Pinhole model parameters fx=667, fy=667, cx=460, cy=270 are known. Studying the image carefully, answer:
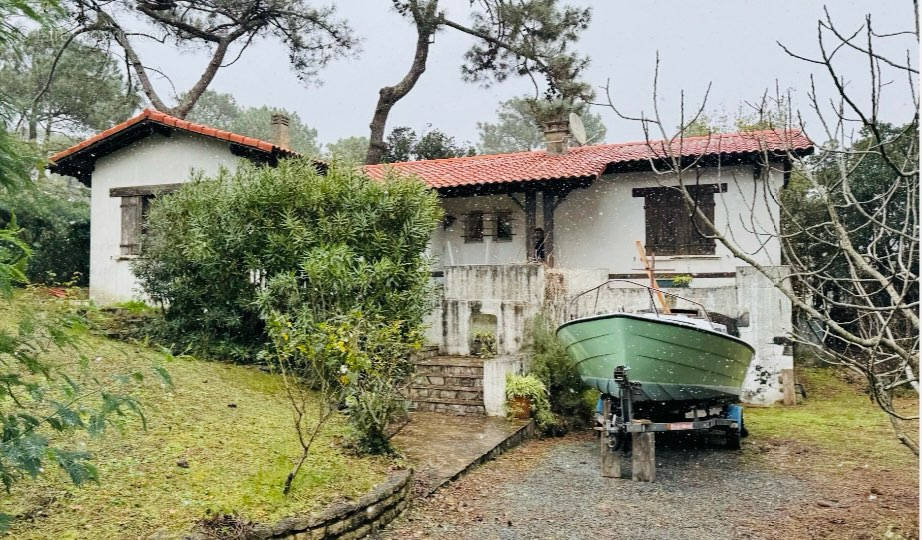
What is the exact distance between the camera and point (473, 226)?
15570 mm

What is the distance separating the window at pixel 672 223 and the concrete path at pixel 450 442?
21.6 ft

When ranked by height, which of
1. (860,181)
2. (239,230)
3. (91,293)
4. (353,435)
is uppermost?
(860,181)

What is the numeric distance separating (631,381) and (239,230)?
561 cm

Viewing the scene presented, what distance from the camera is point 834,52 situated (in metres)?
3.02

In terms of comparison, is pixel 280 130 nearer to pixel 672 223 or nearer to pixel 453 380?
pixel 453 380

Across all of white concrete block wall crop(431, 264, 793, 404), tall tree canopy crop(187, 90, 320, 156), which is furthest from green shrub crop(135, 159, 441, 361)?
tall tree canopy crop(187, 90, 320, 156)

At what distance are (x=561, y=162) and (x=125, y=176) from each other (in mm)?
9156

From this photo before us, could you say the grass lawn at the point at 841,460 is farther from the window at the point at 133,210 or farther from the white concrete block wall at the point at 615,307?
the window at the point at 133,210

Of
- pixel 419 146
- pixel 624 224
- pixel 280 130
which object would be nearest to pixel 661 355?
pixel 624 224

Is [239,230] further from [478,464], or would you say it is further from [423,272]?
[478,464]

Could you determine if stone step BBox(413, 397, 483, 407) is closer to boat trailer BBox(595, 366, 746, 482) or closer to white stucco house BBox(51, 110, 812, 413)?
white stucco house BBox(51, 110, 812, 413)

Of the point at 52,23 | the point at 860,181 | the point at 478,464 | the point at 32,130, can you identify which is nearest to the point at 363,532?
the point at 478,464

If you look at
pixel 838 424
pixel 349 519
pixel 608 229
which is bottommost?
pixel 838 424

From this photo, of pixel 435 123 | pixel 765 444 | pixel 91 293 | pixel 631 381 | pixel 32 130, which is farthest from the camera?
pixel 435 123
